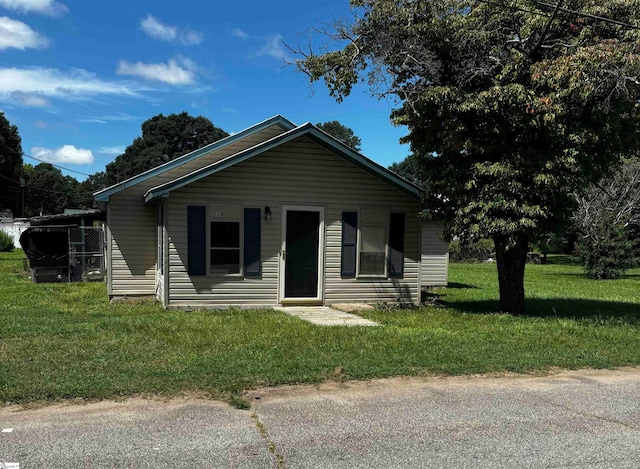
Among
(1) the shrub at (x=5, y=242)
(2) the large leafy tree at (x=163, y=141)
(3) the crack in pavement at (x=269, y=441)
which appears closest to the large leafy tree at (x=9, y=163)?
(2) the large leafy tree at (x=163, y=141)

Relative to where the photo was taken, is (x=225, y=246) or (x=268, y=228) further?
(x=268, y=228)

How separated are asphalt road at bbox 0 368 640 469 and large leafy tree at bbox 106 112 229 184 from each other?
4910 centimetres

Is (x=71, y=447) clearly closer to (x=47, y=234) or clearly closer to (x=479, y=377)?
(x=479, y=377)

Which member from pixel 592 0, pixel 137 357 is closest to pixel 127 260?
pixel 137 357

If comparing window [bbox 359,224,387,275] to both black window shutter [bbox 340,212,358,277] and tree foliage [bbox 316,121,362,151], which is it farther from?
tree foliage [bbox 316,121,362,151]

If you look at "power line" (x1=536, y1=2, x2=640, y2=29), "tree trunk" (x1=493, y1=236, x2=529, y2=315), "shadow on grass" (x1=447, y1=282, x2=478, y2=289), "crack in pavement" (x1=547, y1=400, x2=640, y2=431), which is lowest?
"crack in pavement" (x1=547, y1=400, x2=640, y2=431)

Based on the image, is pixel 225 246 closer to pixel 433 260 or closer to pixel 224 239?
pixel 224 239

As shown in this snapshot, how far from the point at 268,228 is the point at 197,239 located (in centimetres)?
154

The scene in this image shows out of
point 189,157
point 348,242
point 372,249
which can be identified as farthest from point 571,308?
point 189,157

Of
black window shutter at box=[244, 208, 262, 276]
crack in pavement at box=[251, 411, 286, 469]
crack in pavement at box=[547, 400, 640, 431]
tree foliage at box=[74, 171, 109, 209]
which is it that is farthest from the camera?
tree foliage at box=[74, 171, 109, 209]

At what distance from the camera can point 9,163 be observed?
51344 mm

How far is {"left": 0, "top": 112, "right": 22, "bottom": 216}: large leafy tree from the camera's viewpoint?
49.4 metres

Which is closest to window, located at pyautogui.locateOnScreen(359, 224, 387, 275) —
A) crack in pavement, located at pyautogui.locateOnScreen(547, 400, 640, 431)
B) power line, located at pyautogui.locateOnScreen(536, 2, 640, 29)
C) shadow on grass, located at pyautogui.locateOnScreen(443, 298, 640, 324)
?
shadow on grass, located at pyautogui.locateOnScreen(443, 298, 640, 324)

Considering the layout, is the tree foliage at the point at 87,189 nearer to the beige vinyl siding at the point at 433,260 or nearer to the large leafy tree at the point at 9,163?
the large leafy tree at the point at 9,163
